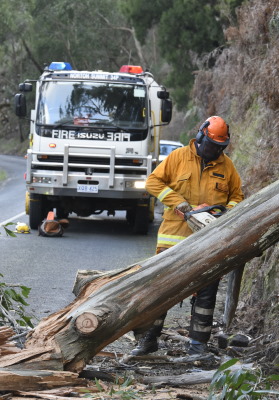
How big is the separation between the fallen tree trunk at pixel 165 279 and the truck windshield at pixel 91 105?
35.8 feet

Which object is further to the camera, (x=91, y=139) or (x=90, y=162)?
(x=90, y=162)

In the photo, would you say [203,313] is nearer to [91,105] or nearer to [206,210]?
[206,210]

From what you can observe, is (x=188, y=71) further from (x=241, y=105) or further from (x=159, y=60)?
(x=159, y=60)

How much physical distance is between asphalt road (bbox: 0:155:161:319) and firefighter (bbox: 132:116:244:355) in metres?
1.93

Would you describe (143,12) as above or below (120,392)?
below

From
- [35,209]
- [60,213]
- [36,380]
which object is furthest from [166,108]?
[36,380]

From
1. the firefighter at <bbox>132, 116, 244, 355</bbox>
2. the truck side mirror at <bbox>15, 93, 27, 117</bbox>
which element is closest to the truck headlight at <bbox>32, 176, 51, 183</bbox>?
the truck side mirror at <bbox>15, 93, 27, 117</bbox>

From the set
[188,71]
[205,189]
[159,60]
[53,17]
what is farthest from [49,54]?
[205,189]

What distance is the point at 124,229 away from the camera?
1841cm

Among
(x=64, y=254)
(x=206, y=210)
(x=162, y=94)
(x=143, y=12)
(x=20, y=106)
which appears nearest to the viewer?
(x=206, y=210)

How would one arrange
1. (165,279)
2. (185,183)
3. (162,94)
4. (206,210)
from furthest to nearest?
(162,94), (185,183), (206,210), (165,279)

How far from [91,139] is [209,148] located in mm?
9932

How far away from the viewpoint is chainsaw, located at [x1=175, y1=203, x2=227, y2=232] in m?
6.40

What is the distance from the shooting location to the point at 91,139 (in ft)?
54.3
